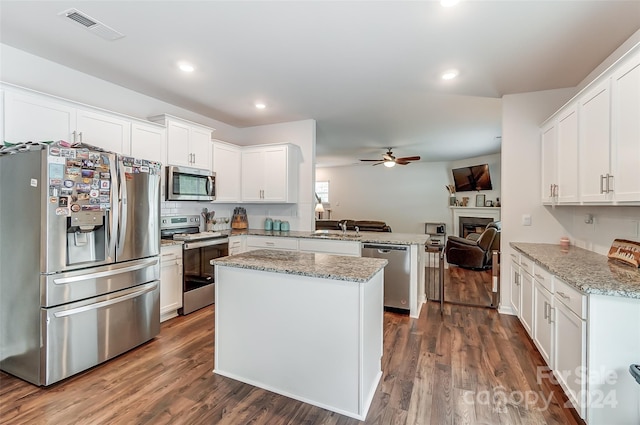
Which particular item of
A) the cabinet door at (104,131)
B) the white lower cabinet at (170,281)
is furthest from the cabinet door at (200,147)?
the white lower cabinet at (170,281)

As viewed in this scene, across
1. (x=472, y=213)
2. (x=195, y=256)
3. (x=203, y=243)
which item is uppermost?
(x=472, y=213)

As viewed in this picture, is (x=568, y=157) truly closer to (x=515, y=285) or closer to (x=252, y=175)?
(x=515, y=285)

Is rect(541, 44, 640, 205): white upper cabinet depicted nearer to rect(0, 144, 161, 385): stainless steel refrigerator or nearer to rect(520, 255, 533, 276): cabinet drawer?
rect(520, 255, 533, 276): cabinet drawer

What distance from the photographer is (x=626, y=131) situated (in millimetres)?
1875

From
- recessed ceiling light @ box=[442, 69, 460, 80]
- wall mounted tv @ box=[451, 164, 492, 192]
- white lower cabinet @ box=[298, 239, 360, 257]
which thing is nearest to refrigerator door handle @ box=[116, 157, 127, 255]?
white lower cabinet @ box=[298, 239, 360, 257]

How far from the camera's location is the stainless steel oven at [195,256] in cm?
345

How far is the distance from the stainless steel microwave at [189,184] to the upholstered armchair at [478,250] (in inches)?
192

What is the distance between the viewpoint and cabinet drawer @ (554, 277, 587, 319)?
1656 mm

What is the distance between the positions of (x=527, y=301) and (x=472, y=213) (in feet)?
18.2

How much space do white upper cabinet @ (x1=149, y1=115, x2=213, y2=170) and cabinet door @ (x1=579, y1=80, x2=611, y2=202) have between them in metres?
4.04

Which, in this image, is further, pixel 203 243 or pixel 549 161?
pixel 203 243

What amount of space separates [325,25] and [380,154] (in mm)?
5713

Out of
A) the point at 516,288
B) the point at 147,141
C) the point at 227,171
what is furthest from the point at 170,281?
the point at 516,288

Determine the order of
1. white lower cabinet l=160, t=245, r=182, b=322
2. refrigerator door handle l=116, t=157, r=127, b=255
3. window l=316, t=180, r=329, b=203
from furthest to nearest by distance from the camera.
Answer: window l=316, t=180, r=329, b=203, white lower cabinet l=160, t=245, r=182, b=322, refrigerator door handle l=116, t=157, r=127, b=255
